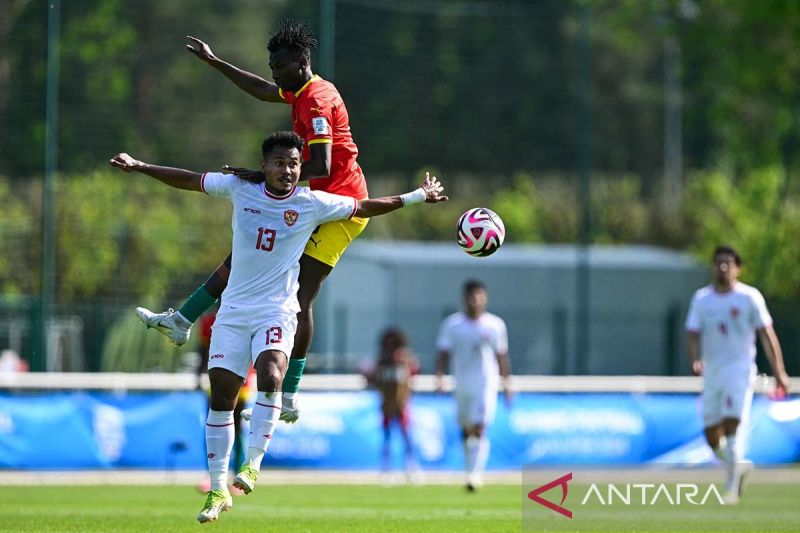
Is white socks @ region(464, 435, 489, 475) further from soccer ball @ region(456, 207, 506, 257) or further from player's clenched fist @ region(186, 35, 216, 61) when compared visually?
player's clenched fist @ region(186, 35, 216, 61)

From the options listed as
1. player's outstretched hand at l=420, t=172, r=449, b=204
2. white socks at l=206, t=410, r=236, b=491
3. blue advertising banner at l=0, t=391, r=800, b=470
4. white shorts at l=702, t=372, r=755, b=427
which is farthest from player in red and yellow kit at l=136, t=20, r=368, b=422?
blue advertising banner at l=0, t=391, r=800, b=470

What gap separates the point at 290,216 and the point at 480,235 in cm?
147

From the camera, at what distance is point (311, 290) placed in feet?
37.9

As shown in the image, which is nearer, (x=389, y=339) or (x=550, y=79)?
(x=389, y=339)

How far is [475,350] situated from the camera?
19.7 meters

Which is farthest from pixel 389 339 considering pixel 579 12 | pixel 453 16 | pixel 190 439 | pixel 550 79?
pixel 550 79

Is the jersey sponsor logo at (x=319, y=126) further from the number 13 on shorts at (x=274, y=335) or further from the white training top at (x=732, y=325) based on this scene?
the white training top at (x=732, y=325)

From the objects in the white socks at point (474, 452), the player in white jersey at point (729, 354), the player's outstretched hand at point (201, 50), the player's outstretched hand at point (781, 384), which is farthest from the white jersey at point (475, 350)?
the player's outstretched hand at point (201, 50)

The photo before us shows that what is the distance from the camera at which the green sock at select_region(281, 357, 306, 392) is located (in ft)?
38.5

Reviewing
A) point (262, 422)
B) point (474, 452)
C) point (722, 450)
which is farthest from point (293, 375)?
point (474, 452)

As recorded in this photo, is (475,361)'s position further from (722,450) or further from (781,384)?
(781,384)

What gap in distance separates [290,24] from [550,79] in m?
29.2

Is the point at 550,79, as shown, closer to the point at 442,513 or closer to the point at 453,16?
the point at 453,16

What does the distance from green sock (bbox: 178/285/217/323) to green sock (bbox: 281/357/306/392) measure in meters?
0.83
